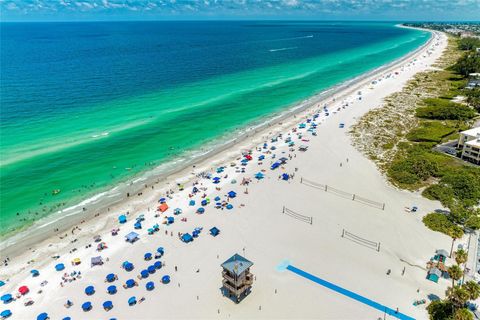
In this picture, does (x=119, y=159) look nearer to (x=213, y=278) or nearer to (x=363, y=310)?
(x=213, y=278)

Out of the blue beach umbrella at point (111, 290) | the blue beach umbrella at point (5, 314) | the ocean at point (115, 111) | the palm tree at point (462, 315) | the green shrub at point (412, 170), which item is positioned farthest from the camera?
the ocean at point (115, 111)

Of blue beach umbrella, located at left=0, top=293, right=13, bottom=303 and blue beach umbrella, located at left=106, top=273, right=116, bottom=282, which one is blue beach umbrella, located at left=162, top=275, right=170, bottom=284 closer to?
blue beach umbrella, located at left=106, top=273, right=116, bottom=282

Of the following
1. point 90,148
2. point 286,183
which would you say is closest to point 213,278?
point 286,183

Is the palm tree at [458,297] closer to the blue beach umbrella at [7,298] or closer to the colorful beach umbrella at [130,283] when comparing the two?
the colorful beach umbrella at [130,283]

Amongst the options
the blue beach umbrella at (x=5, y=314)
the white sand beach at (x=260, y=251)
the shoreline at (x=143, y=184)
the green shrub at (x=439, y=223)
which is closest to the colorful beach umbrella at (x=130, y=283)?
the white sand beach at (x=260, y=251)

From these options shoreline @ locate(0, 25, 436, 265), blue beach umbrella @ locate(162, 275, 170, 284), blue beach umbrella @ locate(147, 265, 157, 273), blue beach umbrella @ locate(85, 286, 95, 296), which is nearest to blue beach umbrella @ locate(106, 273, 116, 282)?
blue beach umbrella @ locate(85, 286, 95, 296)

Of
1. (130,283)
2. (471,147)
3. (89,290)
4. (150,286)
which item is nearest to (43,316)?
(89,290)

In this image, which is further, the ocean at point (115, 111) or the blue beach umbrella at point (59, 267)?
the ocean at point (115, 111)
